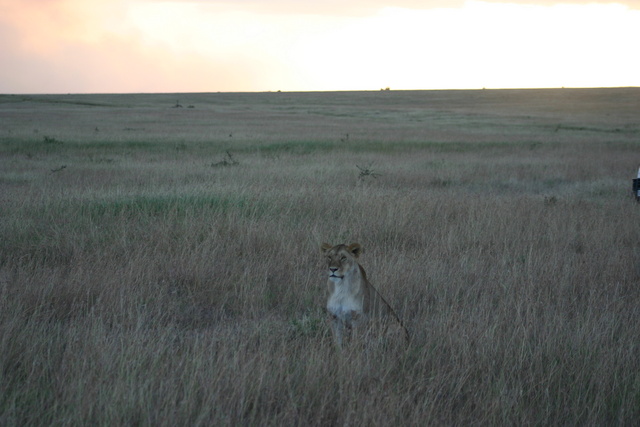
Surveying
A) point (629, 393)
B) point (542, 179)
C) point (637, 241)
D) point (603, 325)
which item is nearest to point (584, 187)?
point (542, 179)

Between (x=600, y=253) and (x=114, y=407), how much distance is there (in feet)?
20.9

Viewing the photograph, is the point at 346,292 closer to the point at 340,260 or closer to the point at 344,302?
the point at 344,302

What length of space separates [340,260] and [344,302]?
0.32 meters

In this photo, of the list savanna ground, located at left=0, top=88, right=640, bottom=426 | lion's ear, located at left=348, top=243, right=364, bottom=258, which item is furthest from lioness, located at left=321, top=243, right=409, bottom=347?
savanna ground, located at left=0, top=88, right=640, bottom=426

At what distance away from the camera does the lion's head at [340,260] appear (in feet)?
13.8

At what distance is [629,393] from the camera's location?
147 inches

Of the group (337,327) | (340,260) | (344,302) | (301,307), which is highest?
(340,260)

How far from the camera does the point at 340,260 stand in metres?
4.26

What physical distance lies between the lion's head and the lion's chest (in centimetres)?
12

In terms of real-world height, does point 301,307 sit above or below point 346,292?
below

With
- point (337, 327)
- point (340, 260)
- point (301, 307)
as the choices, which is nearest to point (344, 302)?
point (337, 327)

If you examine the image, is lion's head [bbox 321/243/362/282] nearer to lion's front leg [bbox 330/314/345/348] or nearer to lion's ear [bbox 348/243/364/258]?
lion's ear [bbox 348/243/364/258]

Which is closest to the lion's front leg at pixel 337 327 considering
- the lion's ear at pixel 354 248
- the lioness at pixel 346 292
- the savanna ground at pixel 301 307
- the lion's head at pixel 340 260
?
the lioness at pixel 346 292

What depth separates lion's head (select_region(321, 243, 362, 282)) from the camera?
A: 13.8 feet
